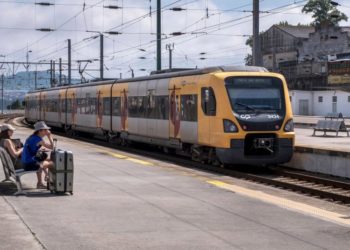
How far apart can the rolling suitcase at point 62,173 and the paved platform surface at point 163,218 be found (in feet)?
0.60

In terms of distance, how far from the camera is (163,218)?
30.1 feet

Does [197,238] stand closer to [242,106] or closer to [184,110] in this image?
[242,106]

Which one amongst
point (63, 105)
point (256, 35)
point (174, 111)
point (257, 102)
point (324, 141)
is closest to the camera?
point (257, 102)

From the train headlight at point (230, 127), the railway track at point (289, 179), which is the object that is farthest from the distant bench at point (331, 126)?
the train headlight at point (230, 127)

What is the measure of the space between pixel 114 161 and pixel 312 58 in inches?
2729

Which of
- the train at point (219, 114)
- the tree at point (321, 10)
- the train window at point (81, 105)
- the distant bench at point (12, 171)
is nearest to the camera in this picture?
the distant bench at point (12, 171)

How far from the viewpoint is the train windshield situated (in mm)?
17406

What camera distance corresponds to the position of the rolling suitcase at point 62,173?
11211 mm

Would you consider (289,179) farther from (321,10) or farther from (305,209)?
(321,10)

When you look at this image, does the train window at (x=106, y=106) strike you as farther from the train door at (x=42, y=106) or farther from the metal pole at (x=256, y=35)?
the train door at (x=42, y=106)

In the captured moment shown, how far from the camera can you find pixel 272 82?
18047 millimetres

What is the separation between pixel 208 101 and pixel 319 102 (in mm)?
54902

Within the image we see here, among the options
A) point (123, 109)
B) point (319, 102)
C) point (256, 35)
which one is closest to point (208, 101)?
point (256, 35)

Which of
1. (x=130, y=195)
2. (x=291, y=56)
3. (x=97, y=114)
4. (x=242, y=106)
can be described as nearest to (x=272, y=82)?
(x=242, y=106)
